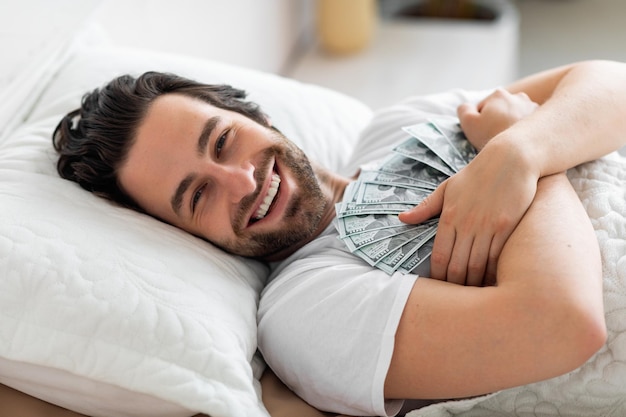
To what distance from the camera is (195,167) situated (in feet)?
4.53

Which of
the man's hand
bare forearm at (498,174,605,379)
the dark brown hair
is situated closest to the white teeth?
the dark brown hair

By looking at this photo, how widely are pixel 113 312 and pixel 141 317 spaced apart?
0.04m

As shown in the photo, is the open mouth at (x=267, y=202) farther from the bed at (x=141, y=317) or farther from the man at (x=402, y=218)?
the bed at (x=141, y=317)

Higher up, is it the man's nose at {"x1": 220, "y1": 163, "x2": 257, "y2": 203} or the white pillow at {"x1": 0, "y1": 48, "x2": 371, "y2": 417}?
the man's nose at {"x1": 220, "y1": 163, "x2": 257, "y2": 203}

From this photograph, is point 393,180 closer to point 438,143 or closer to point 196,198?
point 438,143

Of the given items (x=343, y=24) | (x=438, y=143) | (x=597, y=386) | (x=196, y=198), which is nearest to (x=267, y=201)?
(x=196, y=198)

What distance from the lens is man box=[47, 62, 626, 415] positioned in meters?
1.07

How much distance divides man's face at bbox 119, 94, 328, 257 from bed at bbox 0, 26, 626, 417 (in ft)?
0.22

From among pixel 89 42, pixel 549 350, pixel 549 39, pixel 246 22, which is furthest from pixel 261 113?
pixel 549 39

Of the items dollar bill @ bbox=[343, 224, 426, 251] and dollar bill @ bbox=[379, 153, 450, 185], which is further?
dollar bill @ bbox=[379, 153, 450, 185]

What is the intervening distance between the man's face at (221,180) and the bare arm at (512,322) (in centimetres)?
35

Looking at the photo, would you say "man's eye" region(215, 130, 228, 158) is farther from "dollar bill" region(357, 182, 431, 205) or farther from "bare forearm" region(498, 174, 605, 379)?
"bare forearm" region(498, 174, 605, 379)

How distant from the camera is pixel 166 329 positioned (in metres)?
1.11

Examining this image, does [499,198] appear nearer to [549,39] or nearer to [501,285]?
[501,285]
